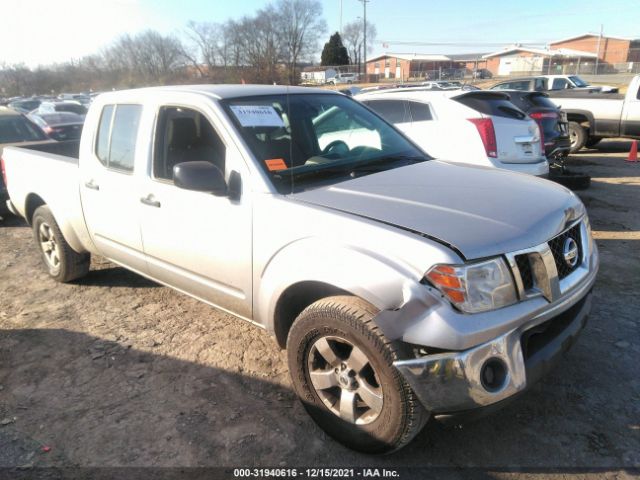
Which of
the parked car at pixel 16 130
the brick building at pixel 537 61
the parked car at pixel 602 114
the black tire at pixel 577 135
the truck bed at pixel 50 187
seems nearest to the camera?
the truck bed at pixel 50 187

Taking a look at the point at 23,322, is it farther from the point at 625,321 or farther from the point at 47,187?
the point at 625,321

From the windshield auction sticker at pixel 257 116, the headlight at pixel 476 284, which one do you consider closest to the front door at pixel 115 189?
the windshield auction sticker at pixel 257 116

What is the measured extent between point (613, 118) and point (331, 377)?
11315mm

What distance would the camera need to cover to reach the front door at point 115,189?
Result: 364 cm

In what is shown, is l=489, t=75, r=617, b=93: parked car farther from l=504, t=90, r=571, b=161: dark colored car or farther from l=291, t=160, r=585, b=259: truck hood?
l=291, t=160, r=585, b=259: truck hood

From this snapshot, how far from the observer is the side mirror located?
2.77 metres

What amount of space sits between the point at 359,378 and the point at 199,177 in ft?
4.68

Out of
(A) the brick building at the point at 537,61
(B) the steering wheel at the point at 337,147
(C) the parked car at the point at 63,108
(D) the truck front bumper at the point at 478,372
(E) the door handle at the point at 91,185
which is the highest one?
(A) the brick building at the point at 537,61

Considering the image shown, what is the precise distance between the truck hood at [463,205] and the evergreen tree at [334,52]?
184 ft

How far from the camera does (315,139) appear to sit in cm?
358

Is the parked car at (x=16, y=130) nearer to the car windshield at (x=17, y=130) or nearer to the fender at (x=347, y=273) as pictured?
the car windshield at (x=17, y=130)

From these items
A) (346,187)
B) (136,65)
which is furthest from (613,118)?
(136,65)

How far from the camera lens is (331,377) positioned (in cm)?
251

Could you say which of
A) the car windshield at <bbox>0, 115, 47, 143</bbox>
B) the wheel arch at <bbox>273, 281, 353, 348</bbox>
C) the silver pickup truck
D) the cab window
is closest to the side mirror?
the silver pickup truck
